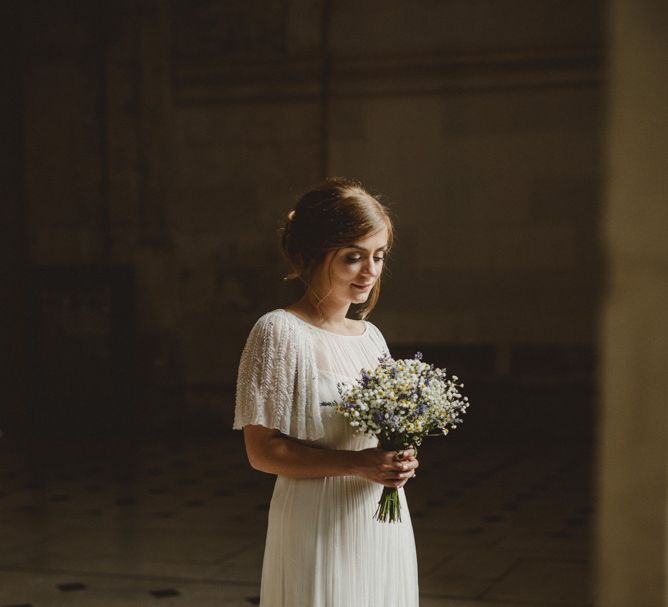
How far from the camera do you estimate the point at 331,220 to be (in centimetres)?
266

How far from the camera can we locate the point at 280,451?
2637 mm

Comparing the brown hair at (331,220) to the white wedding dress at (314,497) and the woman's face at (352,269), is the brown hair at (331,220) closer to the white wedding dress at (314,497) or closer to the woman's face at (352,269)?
the woman's face at (352,269)

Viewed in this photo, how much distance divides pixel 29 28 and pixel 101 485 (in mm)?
6715

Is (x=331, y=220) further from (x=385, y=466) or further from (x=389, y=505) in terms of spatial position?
(x=389, y=505)

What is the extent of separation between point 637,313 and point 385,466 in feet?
5.19

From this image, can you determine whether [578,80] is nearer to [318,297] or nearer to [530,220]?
[530,220]

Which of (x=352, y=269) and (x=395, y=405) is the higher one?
(x=352, y=269)

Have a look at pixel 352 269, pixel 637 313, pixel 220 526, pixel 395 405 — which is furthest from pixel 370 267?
pixel 220 526

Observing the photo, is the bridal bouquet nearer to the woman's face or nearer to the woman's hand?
the woman's hand

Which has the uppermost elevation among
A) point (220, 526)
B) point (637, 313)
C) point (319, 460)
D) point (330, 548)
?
point (637, 313)

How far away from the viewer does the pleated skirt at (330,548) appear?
2.68 meters

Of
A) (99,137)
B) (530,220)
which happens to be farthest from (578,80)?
(99,137)

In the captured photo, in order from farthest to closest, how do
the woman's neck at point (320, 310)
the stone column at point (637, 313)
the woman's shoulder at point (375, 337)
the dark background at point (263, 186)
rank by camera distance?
the dark background at point (263, 186) → the woman's shoulder at point (375, 337) → the woman's neck at point (320, 310) → the stone column at point (637, 313)

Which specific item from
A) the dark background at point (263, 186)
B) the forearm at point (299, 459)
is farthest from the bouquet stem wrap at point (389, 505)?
the dark background at point (263, 186)
